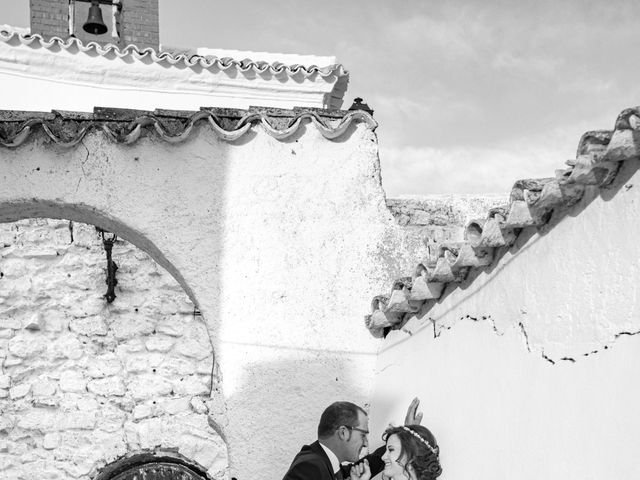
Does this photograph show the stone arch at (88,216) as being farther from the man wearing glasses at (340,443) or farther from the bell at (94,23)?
the bell at (94,23)

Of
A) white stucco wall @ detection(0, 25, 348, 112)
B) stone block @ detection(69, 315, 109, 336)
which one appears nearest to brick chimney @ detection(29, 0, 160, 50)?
white stucco wall @ detection(0, 25, 348, 112)

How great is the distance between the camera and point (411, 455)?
9.84 ft

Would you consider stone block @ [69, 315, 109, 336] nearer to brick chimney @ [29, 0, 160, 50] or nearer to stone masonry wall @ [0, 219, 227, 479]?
stone masonry wall @ [0, 219, 227, 479]

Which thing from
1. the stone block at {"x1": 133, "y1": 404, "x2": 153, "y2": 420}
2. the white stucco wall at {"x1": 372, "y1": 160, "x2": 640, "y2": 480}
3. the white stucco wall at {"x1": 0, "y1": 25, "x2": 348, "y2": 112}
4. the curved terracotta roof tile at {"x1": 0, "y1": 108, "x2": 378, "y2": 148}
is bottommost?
the stone block at {"x1": 133, "y1": 404, "x2": 153, "y2": 420}

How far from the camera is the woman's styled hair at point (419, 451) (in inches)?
118

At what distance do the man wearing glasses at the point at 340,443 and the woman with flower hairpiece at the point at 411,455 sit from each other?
28 cm

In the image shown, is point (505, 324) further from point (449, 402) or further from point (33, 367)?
point (33, 367)

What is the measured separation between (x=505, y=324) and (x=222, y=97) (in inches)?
226

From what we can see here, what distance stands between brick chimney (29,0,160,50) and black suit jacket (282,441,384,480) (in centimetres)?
663

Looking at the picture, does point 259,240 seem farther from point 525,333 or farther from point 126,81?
point 126,81

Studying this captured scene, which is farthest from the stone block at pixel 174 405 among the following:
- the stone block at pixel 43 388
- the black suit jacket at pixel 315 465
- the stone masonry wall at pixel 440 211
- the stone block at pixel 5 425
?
the black suit jacket at pixel 315 465

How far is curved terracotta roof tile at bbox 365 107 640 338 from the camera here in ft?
7.09

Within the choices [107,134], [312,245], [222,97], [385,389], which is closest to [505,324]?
[385,389]

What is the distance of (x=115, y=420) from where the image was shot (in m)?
6.64
